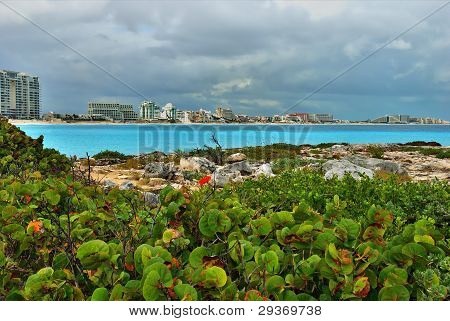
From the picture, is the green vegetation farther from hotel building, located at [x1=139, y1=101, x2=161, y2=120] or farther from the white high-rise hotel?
the white high-rise hotel

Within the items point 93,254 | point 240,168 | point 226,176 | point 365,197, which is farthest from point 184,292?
point 240,168

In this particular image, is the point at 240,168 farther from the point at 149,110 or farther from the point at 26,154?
the point at 149,110

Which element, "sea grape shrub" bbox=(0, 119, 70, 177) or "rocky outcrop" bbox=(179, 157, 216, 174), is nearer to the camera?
"sea grape shrub" bbox=(0, 119, 70, 177)

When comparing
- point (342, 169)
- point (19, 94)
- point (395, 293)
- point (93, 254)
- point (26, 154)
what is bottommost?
point (395, 293)

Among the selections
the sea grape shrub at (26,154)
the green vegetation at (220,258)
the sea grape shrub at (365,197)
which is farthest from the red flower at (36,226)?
the sea grape shrub at (26,154)

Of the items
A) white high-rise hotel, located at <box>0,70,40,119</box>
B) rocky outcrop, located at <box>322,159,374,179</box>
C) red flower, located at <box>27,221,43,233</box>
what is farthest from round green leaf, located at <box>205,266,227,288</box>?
white high-rise hotel, located at <box>0,70,40,119</box>

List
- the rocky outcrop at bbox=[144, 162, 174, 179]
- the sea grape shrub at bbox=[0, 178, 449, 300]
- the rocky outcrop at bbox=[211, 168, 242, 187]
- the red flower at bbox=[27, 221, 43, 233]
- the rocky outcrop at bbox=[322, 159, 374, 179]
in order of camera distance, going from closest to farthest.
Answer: the sea grape shrub at bbox=[0, 178, 449, 300] < the red flower at bbox=[27, 221, 43, 233] < the rocky outcrop at bbox=[322, 159, 374, 179] < the rocky outcrop at bbox=[211, 168, 242, 187] < the rocky outcrop at bbox=[144, 162, 174, 179]
